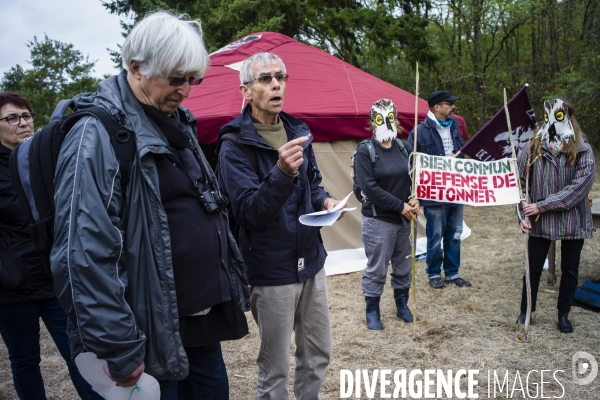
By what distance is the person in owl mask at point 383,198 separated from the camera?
4171 mm

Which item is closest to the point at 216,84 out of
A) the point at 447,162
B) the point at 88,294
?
the point at 447,162

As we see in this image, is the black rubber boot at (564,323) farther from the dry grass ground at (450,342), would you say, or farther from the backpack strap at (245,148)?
the backpack strap at (245,148)

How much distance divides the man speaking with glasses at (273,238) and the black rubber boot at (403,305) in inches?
83.2

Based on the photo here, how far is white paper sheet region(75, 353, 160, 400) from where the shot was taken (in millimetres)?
1581

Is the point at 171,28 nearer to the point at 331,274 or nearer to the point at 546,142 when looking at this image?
the point at 546,142

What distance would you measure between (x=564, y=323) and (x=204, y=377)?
3.28 m

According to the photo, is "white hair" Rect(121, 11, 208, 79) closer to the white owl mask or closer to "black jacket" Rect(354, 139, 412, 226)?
"black jacket" Rect(354, 139, 412, 226)

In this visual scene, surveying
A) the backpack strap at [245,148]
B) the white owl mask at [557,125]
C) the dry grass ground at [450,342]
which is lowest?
the dry grass ground at [450,342]

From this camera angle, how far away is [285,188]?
6.88 feet

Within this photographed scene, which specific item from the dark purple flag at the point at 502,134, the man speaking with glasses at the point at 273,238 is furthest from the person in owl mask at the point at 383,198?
the man speaking with glasses at the point at 273,238

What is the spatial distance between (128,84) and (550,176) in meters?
3.31

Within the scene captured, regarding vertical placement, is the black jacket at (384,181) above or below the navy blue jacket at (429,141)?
below

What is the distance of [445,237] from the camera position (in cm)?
562

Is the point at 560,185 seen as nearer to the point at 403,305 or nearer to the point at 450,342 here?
the point at 450,342
